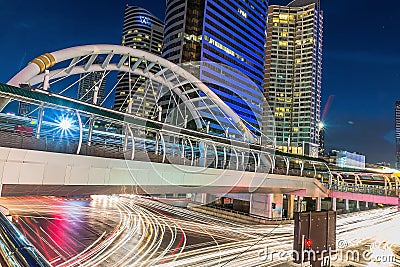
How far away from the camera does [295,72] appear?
149m

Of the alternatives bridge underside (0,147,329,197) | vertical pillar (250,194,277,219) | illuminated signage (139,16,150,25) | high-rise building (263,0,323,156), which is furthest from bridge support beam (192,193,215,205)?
illuminated signage (139,16,150,25)

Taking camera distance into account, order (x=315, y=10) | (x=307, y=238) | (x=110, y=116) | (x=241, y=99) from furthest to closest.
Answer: (x=315, y=10), (x=241, y=99), (x=110, y=116), (x=307, y=238)

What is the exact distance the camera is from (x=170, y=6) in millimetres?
103688

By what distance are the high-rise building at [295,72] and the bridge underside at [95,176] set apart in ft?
394

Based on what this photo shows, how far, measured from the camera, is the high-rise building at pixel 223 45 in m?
92.6

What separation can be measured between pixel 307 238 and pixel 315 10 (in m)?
171

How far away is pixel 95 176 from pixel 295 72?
495ft

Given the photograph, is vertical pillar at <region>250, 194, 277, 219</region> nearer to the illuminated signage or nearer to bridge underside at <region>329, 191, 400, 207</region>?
bridge underside at <region>329, 191, 400, 207</region>

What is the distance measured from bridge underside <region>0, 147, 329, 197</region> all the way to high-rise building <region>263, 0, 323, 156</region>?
4733 inches

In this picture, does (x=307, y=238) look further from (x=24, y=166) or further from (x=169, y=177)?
(x=24, y=166)

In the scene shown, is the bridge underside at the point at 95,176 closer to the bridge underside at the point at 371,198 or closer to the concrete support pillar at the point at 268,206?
the concrete support pillar at the point at 268,206

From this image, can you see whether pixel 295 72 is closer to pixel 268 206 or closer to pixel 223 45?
pixel 223 45

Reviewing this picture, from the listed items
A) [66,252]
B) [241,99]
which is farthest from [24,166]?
[241,99]

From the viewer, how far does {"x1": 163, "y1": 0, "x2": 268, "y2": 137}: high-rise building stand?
92625mm
